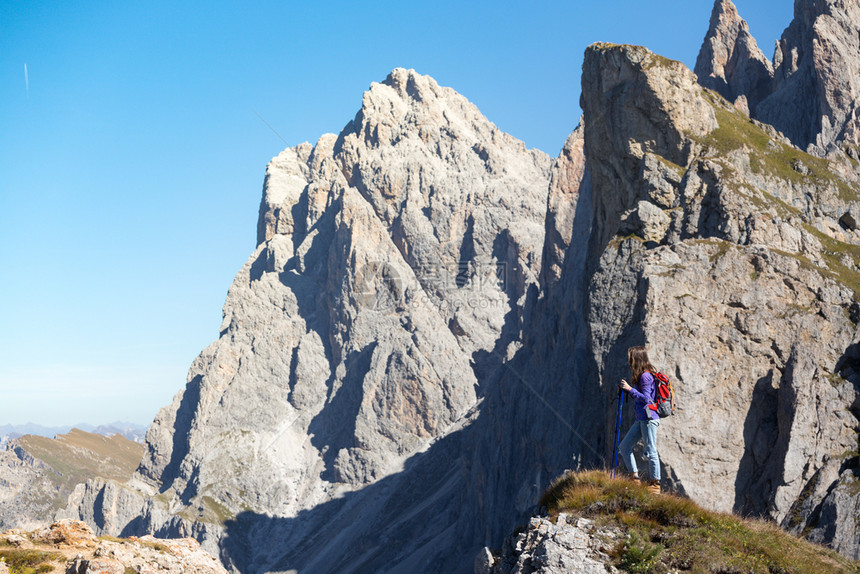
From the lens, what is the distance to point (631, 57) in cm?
7612

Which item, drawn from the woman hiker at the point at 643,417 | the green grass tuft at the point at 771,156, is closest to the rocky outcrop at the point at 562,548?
the woman hiker at the point at 643,417

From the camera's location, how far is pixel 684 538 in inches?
642

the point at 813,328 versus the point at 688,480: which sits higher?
the point at 813,328

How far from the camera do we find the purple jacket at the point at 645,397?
1897 cm

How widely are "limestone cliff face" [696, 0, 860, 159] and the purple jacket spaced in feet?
305

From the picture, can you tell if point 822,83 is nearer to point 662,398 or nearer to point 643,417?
point 662,398

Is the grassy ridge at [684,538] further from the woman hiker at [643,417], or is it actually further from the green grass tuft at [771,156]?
the green grass tuft at [771,156]

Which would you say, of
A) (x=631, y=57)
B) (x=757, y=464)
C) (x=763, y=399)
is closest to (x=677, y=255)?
(x=763, y=399)

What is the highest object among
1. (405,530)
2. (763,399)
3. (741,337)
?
(741,337)

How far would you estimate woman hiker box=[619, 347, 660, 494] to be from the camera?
18.7 m

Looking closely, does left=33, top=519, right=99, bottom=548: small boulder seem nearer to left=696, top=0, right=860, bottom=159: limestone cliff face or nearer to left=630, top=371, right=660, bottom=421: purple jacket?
left=630, top=371, right=660, bottom=421: purple jacket

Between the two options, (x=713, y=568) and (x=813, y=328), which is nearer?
(x=713, y=568)

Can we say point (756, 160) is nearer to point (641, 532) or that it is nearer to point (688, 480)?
point (688, 480)

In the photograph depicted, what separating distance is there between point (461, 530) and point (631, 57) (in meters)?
92.7
